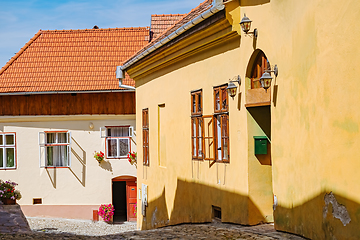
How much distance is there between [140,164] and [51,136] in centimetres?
705

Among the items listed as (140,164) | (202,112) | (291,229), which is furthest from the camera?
(140,164)

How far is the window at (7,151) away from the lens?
22200mm

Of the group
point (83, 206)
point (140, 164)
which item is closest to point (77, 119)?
point (83, 206)

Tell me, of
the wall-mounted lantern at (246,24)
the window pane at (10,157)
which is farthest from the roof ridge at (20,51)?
the wall-mounted lantern at (246,24)

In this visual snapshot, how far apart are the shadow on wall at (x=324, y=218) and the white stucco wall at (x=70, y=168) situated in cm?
1545

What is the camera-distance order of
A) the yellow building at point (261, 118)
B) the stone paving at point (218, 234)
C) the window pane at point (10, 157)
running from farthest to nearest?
the window pane at point (10, 157) < the stone paving at point (218, 234) < the yellow building at point (261, 118)

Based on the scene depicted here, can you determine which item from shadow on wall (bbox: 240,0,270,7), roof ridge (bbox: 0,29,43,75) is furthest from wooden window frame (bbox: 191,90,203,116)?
roof ridge (bbox: 0,29,43,75)

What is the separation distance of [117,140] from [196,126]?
Result: 466 inches

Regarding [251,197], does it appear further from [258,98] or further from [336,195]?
[336,195]

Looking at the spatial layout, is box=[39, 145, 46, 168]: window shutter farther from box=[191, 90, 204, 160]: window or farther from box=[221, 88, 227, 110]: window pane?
box=[221, 88, 227, 110]: window pane

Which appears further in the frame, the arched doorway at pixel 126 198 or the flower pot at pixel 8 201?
the arched doorway at pixel 126 198

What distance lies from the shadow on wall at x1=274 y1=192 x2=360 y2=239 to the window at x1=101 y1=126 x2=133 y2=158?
15343mm

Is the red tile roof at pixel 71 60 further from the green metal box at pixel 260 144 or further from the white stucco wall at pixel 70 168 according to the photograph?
the green metal box at pixel 260 144

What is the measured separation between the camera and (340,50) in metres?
5.55
